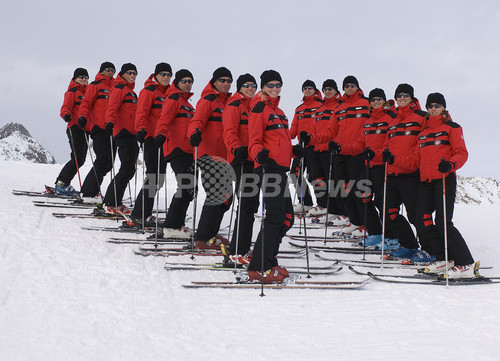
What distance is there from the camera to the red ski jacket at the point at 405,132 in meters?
5.72

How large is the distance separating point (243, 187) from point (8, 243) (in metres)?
2.75

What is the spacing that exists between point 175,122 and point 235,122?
1.52 meters

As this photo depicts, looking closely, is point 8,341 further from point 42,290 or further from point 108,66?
point 108,66

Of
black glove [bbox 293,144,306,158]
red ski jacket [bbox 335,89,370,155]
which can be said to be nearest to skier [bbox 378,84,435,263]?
red ski jacket [bbox 335,89,370,155]

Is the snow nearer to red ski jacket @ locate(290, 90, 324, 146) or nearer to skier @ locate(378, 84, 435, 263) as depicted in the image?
skier @ locate(378, 84, 435, 263)

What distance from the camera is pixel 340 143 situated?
738 centimetres

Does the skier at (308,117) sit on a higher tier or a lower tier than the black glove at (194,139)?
higher

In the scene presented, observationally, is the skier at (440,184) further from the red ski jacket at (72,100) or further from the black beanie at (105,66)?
the red ski jacket at (72,100)

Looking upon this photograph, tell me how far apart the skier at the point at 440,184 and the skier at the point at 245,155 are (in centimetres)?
207

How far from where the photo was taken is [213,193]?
18.8 feet

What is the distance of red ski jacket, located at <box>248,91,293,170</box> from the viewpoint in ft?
14.6

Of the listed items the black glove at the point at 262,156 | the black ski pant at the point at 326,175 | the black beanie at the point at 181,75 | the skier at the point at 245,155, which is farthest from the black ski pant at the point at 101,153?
the black glove at the point at 262,156

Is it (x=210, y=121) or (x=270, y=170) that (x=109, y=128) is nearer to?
(x=210, y=121)

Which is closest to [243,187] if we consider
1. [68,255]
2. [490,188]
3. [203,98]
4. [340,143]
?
[203,98]
